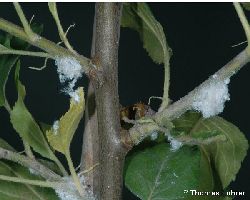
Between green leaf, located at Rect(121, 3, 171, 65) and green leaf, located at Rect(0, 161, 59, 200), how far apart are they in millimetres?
165

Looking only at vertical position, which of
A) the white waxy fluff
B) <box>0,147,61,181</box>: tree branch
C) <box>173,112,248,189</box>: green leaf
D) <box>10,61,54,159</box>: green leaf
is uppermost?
the white waxy fluff

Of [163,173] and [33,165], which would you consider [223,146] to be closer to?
[163,173]

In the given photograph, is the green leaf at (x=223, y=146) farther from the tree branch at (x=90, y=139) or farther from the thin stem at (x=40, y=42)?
the thin stem at (x=40, y=42)

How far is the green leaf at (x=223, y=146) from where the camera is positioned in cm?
54

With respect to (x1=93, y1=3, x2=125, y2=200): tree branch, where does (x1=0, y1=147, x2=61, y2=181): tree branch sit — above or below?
below

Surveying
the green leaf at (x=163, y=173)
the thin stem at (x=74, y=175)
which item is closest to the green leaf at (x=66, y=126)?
the thin stem at (x=74, y=175)

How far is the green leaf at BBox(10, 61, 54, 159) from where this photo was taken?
439 millimetres

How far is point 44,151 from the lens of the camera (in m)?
0.46

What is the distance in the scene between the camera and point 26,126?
0.45m

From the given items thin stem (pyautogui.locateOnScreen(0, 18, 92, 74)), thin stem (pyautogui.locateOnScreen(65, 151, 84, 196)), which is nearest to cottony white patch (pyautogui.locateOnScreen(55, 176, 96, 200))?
thin stem (pyautogui.locateOnScreen(65, 151, 84, 196))

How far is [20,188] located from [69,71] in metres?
0.14

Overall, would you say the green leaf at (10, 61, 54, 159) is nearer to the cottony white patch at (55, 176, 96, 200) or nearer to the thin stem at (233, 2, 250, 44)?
the cottony white patch at (55, 176, 96, 200)

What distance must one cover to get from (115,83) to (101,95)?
0.5 inches

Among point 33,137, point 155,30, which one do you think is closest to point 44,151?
point 33,137
